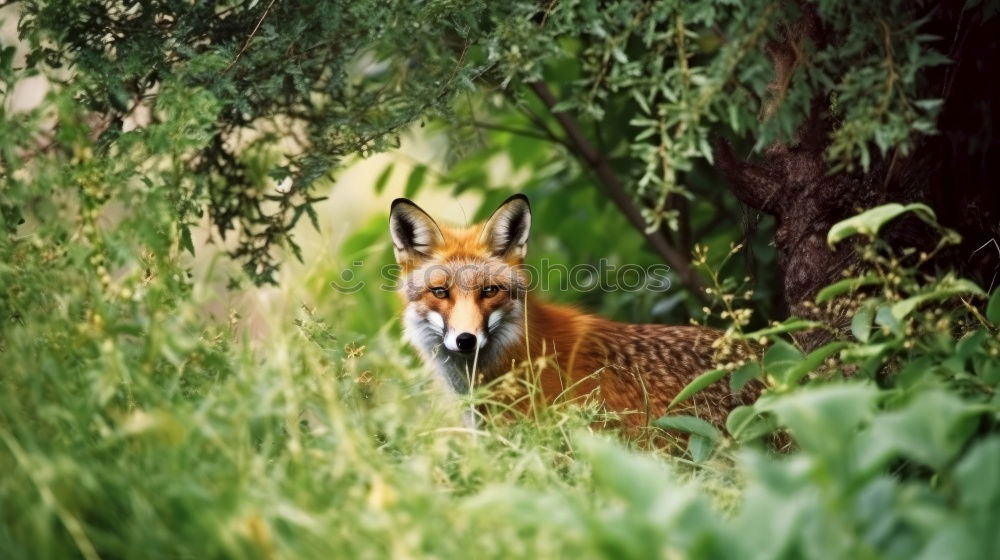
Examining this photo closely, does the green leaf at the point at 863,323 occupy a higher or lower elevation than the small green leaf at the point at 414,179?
lower

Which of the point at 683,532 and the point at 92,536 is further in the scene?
the point at 92,536

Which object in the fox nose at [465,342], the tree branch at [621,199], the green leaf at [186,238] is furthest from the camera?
the tree branch at [621,199]

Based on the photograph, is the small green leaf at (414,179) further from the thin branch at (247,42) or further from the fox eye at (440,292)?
the thin branch at (247,42)

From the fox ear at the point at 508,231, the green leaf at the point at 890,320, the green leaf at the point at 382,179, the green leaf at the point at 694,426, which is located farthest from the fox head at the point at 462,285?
the green leaf at the point at 890,320

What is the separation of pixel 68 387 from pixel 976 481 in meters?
2.16

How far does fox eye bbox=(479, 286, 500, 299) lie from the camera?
492cm

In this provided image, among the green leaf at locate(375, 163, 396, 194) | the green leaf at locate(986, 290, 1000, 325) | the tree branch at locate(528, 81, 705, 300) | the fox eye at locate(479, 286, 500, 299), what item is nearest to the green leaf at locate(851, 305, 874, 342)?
the green leaf at locate(986, 290, 1000, 325)

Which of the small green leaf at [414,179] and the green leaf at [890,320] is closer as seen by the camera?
the green leaf at [890,320]

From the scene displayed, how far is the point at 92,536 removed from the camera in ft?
8.10

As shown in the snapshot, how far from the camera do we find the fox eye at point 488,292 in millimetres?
4918

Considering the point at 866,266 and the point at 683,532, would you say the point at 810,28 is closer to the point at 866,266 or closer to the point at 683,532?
the point at 866,266

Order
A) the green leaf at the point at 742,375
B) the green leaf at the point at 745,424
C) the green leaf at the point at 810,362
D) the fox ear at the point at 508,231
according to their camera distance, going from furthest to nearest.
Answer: the fox ear at the point at 508,231 → the green leaf at the point at 742,375 → the green leaf at the point at 745,424 → the green leaf at the point at 810,362

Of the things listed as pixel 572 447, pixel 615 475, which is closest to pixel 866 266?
pixel 572 447

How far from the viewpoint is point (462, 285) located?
491 cm
